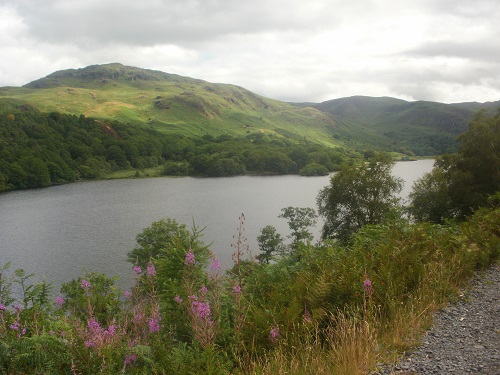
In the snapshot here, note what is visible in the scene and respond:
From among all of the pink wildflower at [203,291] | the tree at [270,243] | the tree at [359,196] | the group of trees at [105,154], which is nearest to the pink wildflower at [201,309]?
the pink wildflower at [203,291]

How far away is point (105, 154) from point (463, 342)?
14145cm

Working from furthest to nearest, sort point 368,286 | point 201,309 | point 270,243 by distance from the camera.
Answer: point 270,243 → point 368,286 → point 201,309

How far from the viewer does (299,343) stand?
14.0 ft

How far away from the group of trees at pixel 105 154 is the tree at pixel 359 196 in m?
74.1

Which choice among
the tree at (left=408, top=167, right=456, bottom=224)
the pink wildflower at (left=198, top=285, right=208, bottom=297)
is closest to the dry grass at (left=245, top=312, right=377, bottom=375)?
the pink wildflower at (left=198, top=285, right=208, bottom=297)

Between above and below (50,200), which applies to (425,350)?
above

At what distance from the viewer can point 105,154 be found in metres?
134

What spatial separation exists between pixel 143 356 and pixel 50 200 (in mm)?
82309

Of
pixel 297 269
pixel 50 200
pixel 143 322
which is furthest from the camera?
pixel 50 200

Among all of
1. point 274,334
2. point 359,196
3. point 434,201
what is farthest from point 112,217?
point 274,334

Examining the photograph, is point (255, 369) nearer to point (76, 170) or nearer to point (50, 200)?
point (50, 200)

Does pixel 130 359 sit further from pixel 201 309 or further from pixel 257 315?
pixel 257 315

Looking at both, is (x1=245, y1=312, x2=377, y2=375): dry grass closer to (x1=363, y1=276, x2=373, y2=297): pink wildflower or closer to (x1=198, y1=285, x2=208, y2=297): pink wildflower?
(x1=363, y1=276, x2=373, y2=297): pink wildflower

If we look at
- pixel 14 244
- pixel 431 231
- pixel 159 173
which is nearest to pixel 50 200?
pixel 14 244
